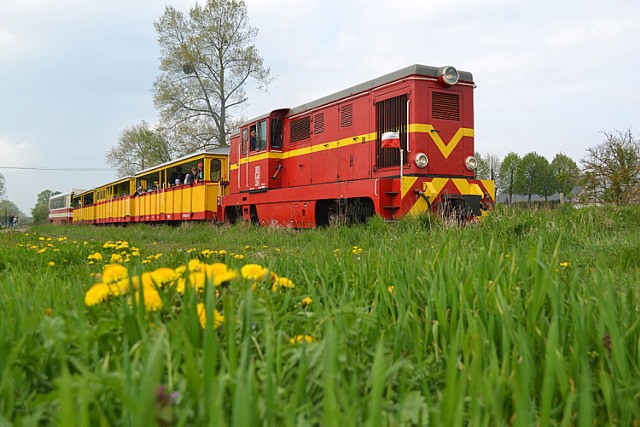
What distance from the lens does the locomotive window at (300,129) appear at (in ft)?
37.1

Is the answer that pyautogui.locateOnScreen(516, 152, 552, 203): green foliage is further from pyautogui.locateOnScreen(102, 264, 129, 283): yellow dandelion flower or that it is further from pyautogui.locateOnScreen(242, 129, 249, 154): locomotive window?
pyautogui.locateOnScreen(102, 264, 129, 283): yellow dandelion flower

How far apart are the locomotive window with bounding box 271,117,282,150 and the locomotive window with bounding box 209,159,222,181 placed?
16.5ft

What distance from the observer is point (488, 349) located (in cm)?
156

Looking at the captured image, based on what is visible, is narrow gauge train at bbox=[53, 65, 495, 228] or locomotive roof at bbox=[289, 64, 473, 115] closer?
narrow gauge train at bbox=[53, 65, 495, 228]

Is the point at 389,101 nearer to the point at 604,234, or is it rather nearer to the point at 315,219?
the point at 315,219

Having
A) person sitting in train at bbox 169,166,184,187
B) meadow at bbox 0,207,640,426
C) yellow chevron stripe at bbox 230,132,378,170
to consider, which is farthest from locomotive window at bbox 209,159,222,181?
meadow at bbox 0,207,640,426

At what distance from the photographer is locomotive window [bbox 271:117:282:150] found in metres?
12.2

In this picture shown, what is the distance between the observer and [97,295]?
5.24 feet

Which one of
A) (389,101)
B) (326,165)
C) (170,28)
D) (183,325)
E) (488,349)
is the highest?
(170,28)

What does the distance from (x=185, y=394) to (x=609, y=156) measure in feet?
53.6

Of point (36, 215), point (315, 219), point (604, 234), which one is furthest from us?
point (36, 215)

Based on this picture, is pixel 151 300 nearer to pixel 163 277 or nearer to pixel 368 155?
pixel 163 277

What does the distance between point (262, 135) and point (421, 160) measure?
201 inches

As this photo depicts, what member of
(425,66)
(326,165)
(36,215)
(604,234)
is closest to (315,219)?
(326,165)
